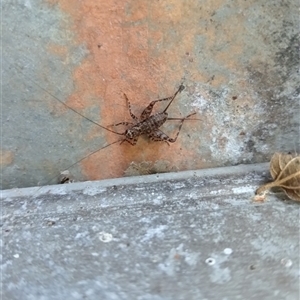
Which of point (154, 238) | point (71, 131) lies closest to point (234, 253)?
point (154, 238)

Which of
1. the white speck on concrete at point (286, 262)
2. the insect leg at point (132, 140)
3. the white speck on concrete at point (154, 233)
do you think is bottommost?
the white speck on concrete at point (286, 262)

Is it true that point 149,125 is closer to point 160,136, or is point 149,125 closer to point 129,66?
point 160,136

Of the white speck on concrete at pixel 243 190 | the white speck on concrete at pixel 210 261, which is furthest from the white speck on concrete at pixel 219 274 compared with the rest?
the white speck on concrete at pixel 243 190

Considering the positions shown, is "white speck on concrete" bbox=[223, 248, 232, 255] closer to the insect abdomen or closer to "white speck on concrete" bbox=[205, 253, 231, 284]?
"white speck on concrete" bbox=[205, 253, 231, 284]

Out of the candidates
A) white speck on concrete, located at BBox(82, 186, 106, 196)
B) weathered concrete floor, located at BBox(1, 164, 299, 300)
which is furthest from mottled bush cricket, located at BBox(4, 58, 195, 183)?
weathered concrete floor, located at BBox(1, 164, 299, 300)

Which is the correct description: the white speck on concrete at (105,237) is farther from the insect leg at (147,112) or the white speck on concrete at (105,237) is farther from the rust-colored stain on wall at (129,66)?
the insect leg at (147,112)

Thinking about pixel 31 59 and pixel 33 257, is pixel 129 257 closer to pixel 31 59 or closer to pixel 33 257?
pixel 33 257

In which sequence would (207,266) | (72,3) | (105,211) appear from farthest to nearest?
1. (72,3)
2. (105,211)
3. (207,266)
